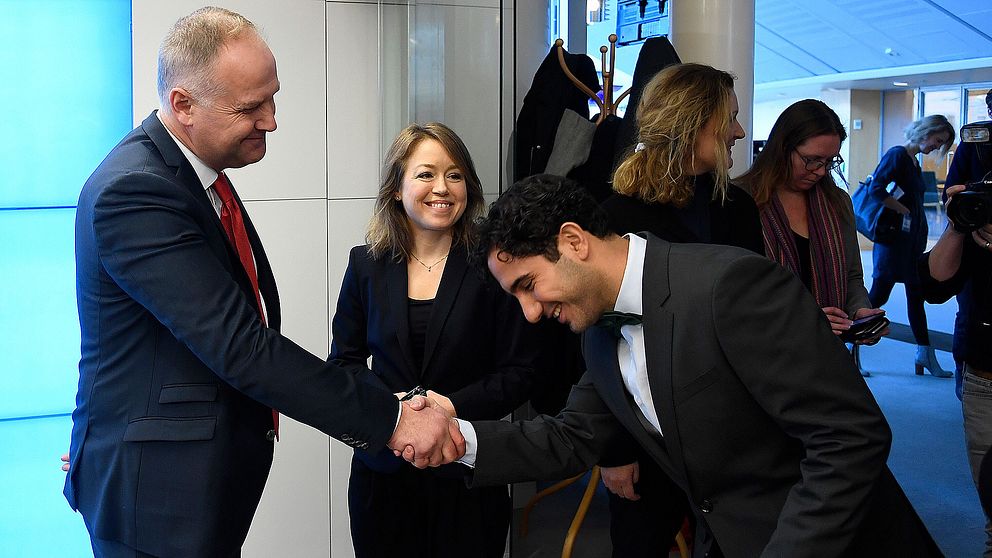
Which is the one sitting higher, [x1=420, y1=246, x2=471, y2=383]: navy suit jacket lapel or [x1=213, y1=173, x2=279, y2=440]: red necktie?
[x1=213, y1=173, x2=279, y2=440]: red necktie

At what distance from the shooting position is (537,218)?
66.6 inches

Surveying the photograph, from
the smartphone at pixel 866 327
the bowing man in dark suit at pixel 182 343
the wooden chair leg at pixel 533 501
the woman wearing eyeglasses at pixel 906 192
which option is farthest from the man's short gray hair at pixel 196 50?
the woman wearing eyeglasses at pixel 906 192

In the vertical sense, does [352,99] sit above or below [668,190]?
above

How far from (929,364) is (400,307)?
5.60m

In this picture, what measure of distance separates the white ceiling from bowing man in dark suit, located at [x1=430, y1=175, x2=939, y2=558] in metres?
11.4

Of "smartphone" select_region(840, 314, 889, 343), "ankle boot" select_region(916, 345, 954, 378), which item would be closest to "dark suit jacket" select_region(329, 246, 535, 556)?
"smartphone" select_region(840, 314, 889, 343)

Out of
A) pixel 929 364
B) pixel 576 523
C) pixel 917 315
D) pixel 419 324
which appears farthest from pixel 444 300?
pixel 929 364

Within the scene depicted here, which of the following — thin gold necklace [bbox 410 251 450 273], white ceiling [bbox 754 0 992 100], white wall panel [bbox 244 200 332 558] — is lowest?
white wall panel [bbox 244 200 332 558]

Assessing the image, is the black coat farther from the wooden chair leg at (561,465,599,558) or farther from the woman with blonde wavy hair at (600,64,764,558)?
the wooden chair leg at (561,465,599,558)

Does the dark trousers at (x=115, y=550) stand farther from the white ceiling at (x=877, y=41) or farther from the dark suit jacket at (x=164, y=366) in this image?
the white ceiling at (x=877, y=41)

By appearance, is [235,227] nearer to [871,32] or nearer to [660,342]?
[660,342]

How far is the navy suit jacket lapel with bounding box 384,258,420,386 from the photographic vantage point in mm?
2412

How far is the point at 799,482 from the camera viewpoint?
1557 millimetres

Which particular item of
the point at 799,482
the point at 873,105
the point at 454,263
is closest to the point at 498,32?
the point at 454,263
